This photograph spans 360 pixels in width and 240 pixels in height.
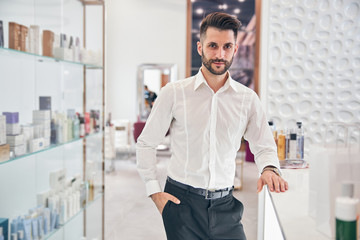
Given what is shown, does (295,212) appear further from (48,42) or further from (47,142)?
(48,42)

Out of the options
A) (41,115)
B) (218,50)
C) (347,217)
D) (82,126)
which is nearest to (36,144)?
(41,115)

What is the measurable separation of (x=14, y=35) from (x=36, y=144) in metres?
0.64

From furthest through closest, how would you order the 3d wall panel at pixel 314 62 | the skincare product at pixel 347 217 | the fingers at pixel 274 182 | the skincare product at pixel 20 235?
the 3d wall panel at pixel 314 62, the skincare product at pixel 20 235, the fingers at pixel 274 182, the skincare product at pixel 347 217

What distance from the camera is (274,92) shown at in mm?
2684

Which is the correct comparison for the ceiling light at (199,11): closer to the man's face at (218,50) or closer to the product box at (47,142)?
the product box at (47,142)

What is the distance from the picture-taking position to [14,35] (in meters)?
1.79

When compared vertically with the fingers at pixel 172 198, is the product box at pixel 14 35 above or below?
above

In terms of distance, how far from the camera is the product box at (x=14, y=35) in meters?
1.77

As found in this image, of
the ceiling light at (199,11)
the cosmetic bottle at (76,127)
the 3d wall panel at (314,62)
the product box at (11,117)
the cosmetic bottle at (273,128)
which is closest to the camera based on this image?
the product box at (11,117)

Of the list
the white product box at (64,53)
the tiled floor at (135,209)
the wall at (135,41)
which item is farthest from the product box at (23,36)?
the wall at (135,41)

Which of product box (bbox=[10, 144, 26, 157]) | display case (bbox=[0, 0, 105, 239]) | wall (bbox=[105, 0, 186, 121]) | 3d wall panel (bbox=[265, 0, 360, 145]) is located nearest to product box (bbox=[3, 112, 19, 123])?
display case (bbox=[0, 0, 105, 239])

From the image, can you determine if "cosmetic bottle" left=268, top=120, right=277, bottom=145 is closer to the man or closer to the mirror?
the man

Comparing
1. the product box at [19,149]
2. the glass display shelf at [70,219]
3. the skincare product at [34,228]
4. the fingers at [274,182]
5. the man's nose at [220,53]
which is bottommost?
the glass display shelf at [70,219]

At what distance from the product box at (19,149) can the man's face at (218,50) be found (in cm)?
112
